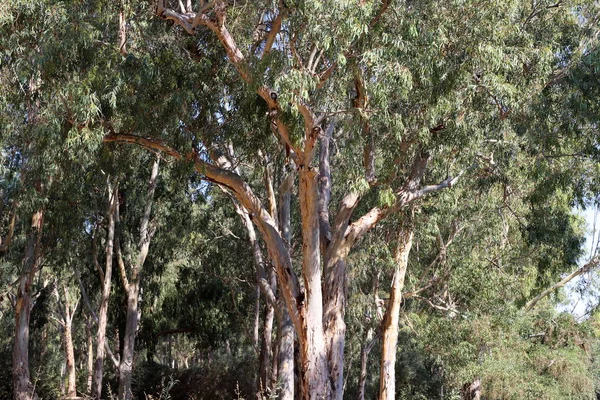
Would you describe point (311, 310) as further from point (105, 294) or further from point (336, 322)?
point (105, 294)

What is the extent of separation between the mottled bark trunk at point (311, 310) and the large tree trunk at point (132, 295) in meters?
7.79

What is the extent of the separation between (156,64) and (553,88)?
763 cm

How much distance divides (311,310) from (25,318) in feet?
29.9

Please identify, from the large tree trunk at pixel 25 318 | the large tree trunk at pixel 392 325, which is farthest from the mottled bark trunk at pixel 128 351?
the large tree trunk at pixel 392 325

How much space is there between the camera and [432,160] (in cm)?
1403

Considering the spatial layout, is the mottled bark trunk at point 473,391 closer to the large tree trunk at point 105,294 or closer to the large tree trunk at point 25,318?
the large tree trunk at point 105,294

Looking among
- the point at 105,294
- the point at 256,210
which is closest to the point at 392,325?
the point at 256,210

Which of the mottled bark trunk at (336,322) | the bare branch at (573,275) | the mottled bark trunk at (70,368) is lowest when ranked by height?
the mottled bark trunk at (336,322)

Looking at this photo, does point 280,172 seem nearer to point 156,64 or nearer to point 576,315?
point 156,64

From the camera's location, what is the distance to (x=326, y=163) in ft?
44.5

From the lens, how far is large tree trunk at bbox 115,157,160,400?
61.2ft

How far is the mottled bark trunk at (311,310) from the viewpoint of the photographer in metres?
11.3

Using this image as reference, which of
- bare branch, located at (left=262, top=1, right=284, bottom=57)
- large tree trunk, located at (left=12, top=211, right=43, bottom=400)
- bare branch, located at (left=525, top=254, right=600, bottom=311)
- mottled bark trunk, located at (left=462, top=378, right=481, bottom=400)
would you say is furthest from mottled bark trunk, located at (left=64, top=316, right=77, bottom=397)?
A: bare branch, located at (left=262, top=1, right=284, bottom=57)

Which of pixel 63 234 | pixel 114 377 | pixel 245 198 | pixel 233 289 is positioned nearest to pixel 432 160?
pixel 245 198
